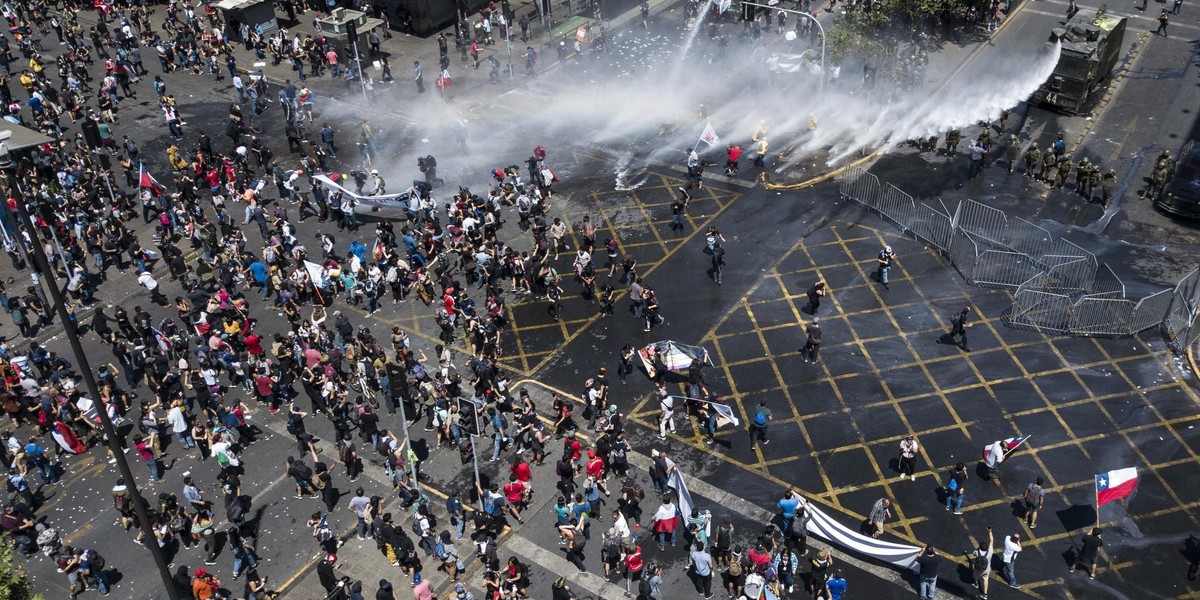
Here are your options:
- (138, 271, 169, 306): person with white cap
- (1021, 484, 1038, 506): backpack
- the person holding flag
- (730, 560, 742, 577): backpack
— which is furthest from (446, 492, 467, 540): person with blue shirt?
(138, 271, 169, 306): person with white cap

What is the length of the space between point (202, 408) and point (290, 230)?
28.8 ft

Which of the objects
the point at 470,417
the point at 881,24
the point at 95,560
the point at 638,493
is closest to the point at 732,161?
the point at 881,24

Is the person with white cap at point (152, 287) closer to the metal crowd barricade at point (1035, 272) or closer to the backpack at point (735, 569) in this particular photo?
the backpack at point (735, 569)

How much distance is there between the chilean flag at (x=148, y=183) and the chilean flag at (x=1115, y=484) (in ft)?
113

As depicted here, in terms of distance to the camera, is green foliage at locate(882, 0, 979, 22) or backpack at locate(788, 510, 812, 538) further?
green foliage at locate(882, 0, 979, 22)

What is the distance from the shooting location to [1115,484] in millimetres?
24547

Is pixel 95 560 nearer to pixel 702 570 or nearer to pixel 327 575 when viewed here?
pixel 327 575

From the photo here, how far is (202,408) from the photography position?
3052 cm

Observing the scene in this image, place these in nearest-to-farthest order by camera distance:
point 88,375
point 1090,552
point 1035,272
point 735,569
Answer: point 88,375 < point 735,569 < point 1090,552 < point 1035,272

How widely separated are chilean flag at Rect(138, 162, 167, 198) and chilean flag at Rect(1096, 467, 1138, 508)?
113 feet

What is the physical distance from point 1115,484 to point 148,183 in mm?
34984

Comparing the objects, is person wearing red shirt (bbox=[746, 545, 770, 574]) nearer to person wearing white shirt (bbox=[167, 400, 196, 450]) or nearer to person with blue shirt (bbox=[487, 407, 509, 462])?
person with blue shirt (bbox=[487, 407, 509, 462])

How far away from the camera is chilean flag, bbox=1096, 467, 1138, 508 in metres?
24.4

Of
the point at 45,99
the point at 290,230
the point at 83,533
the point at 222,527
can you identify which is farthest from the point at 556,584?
the point at 45,99
